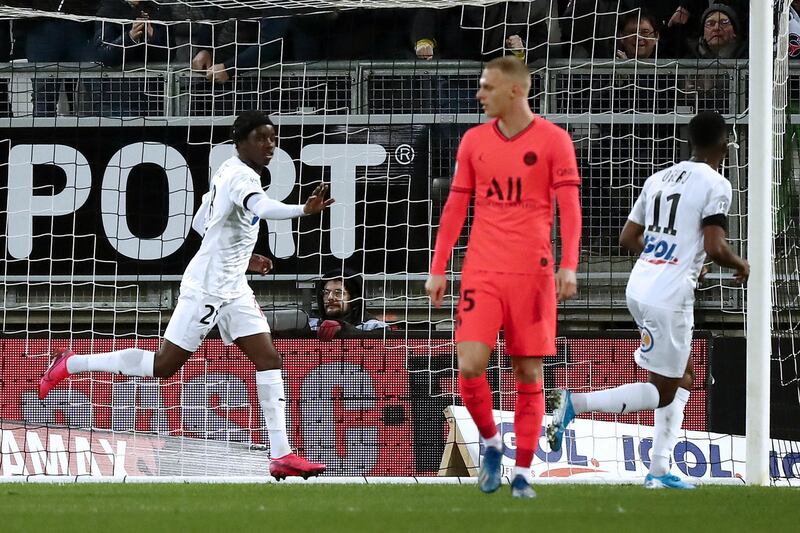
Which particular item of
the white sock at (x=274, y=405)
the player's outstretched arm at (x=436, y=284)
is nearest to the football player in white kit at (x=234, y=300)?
the white sock at (x=274, y=405)

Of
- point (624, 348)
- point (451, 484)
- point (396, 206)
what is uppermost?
point (396, 206)

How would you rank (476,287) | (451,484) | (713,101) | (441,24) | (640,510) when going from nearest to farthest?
(640,510) → (476,287) → (451,484) → (713,101) → (441,24)

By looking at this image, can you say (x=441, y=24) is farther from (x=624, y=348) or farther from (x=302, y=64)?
(x=624, y=348)

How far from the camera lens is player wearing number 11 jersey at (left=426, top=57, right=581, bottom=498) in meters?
6.25

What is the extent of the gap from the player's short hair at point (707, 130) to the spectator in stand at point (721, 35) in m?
3.45

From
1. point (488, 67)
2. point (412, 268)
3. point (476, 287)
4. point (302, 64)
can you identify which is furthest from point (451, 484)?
point (302, 64)

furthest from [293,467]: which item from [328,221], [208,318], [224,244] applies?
[328,221]

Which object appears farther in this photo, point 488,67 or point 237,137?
point 237,137

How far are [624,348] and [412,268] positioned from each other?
1821 millimetres

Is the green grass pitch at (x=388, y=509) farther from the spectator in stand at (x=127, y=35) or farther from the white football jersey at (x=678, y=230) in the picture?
the spectator in stand at (x=127, y=35)

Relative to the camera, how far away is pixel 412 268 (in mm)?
10789

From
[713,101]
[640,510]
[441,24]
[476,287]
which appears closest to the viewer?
[640,510]

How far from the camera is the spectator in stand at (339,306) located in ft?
32.3

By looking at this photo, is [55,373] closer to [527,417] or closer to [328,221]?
[328,221]
